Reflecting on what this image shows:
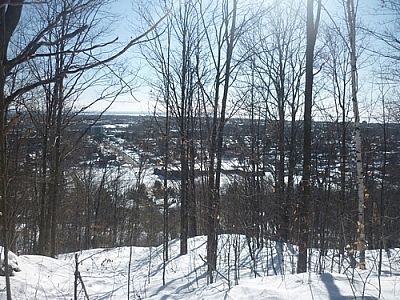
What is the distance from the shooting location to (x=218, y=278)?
6.09 metres

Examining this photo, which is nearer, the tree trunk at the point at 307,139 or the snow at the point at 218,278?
the snow at the point at 218,278

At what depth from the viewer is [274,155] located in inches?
526

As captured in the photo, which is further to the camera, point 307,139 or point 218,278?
point 307,139

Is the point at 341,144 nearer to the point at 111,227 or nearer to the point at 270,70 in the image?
the point at 270,70

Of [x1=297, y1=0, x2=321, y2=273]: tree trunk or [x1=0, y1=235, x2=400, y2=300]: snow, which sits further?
[x1=297, y1=0, x2=321, y2=273]: tree trunk

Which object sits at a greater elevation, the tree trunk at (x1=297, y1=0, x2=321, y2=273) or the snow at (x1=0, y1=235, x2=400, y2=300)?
the tree trunk at (x1=297, y1=0, x2=321, y2=273)

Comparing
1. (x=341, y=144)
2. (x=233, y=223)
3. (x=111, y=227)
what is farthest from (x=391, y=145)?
(x=111, y=227)

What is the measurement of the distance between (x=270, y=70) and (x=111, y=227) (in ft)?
56.2

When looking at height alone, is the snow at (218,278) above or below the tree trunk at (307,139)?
below

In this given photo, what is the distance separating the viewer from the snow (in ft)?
10.7

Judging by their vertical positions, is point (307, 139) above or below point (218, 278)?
above

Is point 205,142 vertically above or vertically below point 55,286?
above

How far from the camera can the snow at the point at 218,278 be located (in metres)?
3.26

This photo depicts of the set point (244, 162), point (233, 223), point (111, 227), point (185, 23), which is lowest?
point (111, 227)
